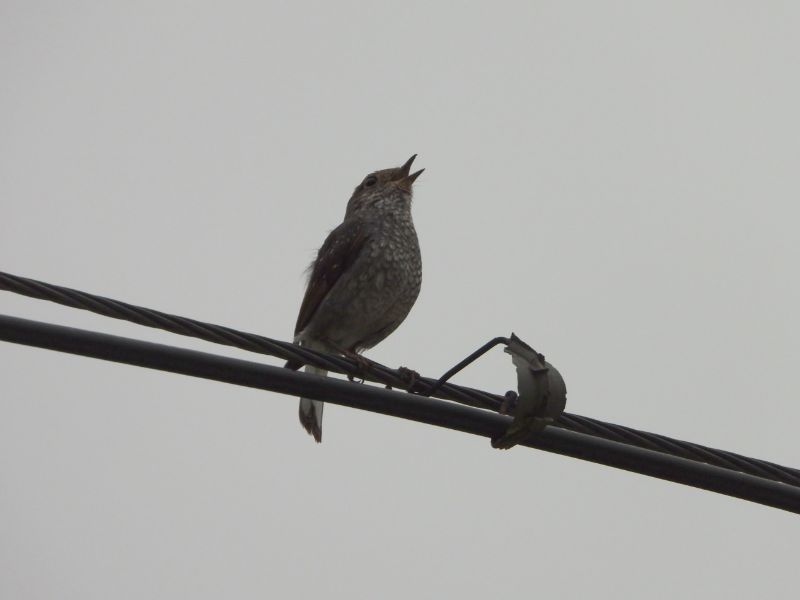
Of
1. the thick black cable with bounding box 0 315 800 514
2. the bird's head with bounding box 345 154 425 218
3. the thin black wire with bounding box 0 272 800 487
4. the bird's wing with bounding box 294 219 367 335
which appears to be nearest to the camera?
the thin black wire with bounding box 0 272 800 487

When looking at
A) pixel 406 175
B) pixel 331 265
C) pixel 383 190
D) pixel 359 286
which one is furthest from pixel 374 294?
pixel 406 175

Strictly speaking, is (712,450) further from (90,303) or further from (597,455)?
(90,303)

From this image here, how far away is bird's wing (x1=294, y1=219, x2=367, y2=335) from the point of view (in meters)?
7.71

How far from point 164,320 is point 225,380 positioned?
30cm

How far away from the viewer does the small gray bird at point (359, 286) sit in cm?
749

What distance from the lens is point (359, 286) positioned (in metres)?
7.48

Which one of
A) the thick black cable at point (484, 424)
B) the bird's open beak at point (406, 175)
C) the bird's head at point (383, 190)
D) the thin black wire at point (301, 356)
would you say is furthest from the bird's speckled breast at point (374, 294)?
the thick black cable at point (484, 424)

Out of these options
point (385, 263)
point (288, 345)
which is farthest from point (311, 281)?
point (288, 345)

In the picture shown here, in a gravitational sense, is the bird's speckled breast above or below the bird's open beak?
below

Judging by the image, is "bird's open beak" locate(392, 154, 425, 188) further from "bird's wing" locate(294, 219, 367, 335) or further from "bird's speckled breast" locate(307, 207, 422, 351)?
"bird's speckled breast" locate(307, 207, 422, 351)

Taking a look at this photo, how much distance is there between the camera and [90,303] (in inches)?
130

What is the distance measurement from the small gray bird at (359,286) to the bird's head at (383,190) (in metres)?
0.21

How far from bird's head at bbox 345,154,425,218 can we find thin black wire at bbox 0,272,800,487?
4852 millimetres

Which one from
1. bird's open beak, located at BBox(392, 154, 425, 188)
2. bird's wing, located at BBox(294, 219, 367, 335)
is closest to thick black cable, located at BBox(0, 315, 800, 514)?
bird's wing, located at BBox(294, 219, 367, 335)
